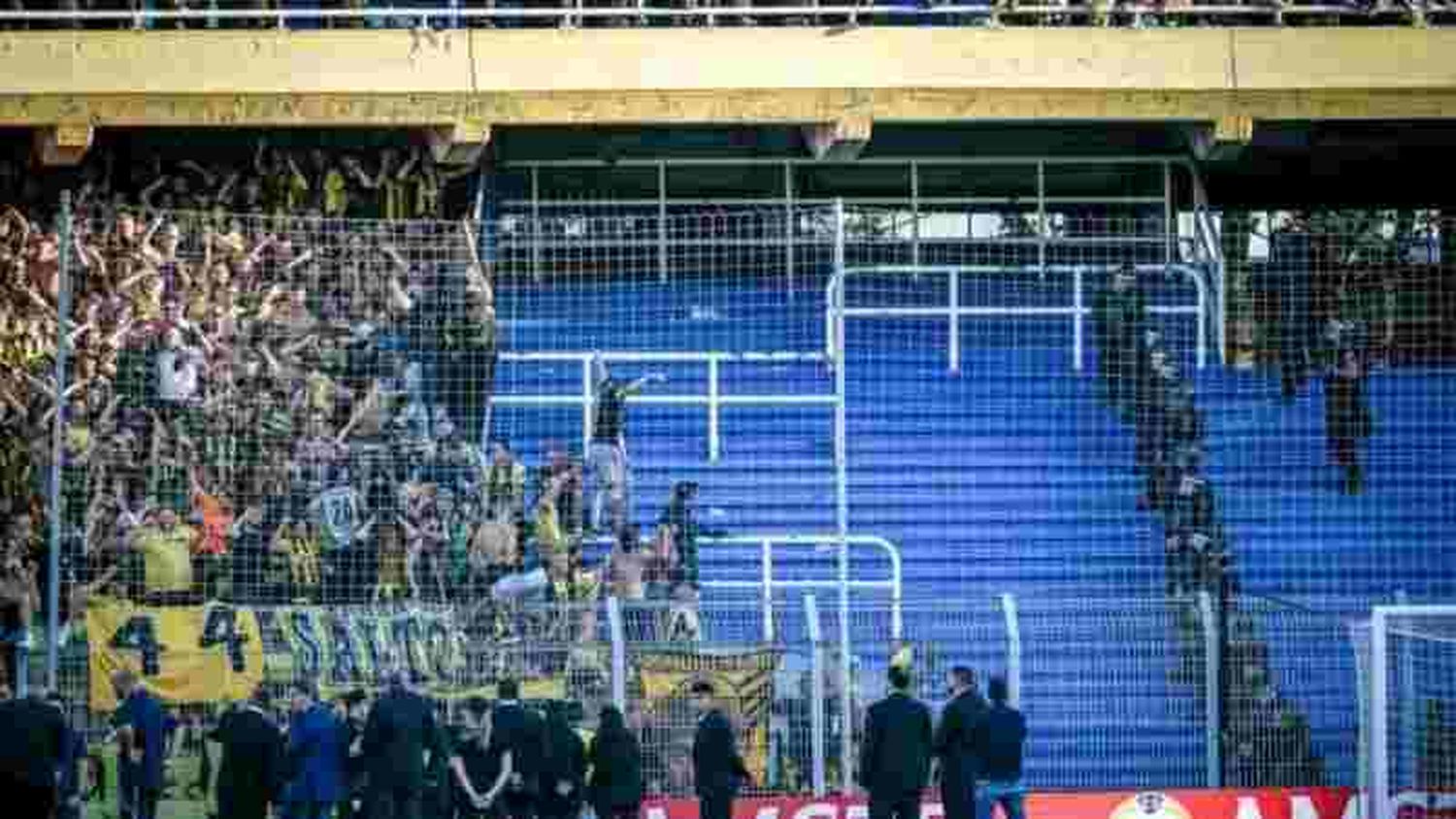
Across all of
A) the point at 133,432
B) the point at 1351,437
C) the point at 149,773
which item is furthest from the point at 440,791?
the point at 1351,437

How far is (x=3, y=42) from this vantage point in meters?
29.7

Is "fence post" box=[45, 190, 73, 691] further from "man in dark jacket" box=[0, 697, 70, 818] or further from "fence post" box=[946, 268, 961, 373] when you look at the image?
"fence post" box=[946, 268, 961, 373]

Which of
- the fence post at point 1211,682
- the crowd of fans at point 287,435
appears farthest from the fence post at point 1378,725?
the crowd of fans at point 287,435

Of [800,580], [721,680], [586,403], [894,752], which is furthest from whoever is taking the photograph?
[586,403]

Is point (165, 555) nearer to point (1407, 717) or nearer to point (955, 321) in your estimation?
point (955, 321)

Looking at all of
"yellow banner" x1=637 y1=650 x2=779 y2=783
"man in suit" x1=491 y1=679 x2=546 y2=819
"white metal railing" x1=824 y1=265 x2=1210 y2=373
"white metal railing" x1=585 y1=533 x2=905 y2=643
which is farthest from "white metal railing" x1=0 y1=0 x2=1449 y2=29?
"man in suit" x1=491 y1=679 x2=546 y2=819

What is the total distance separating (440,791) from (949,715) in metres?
3.39

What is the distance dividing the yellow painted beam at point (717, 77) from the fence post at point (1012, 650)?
542 centimetres

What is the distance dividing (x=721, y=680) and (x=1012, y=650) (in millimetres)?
1980

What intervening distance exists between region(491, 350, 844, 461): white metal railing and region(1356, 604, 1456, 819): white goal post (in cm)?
468

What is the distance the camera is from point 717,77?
2989 centimetres

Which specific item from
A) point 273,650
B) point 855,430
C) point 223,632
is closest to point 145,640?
point 223,632

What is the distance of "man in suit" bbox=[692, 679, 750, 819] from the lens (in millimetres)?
25031

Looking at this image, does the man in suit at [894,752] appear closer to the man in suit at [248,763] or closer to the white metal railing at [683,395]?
the man in suit at [248,763]
